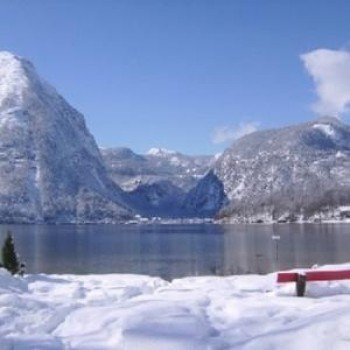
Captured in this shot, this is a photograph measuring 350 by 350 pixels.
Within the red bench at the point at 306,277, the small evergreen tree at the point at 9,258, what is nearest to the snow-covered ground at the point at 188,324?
the red bench at the point at 306,277

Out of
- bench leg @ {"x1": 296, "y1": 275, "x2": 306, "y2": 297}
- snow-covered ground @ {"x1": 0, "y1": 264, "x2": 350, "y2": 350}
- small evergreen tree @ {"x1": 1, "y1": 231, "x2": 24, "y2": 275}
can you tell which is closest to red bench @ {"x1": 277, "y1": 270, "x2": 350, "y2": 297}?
bench leg @ {"x1": 296, "y1": 275, "x2": 306, "y2": 297}

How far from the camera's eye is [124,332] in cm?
1466

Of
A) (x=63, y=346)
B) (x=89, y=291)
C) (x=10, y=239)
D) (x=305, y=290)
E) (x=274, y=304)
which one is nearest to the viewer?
(x=63, y=346)

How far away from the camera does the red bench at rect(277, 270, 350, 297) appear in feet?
69.8

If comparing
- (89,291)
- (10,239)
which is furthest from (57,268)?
(89,291)

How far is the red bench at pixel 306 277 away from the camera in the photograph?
69.8 feet

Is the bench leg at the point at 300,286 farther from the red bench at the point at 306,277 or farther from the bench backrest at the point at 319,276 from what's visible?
the bench backrest at the point at 319,276

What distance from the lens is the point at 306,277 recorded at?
22.2 metres

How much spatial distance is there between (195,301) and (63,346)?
225 inches

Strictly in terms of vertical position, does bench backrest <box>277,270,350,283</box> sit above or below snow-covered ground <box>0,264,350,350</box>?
above

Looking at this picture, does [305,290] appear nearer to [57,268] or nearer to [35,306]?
[35,306]

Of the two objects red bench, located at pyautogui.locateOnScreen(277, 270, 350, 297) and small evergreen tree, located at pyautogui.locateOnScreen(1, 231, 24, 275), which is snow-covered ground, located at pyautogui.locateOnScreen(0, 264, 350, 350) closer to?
red bench, located at pyautogui.locateOnScreen(277, 270, 350, 297)

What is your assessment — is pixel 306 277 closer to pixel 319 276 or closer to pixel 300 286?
pixel 319 276

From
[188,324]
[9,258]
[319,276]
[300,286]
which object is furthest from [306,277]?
[9,258]
